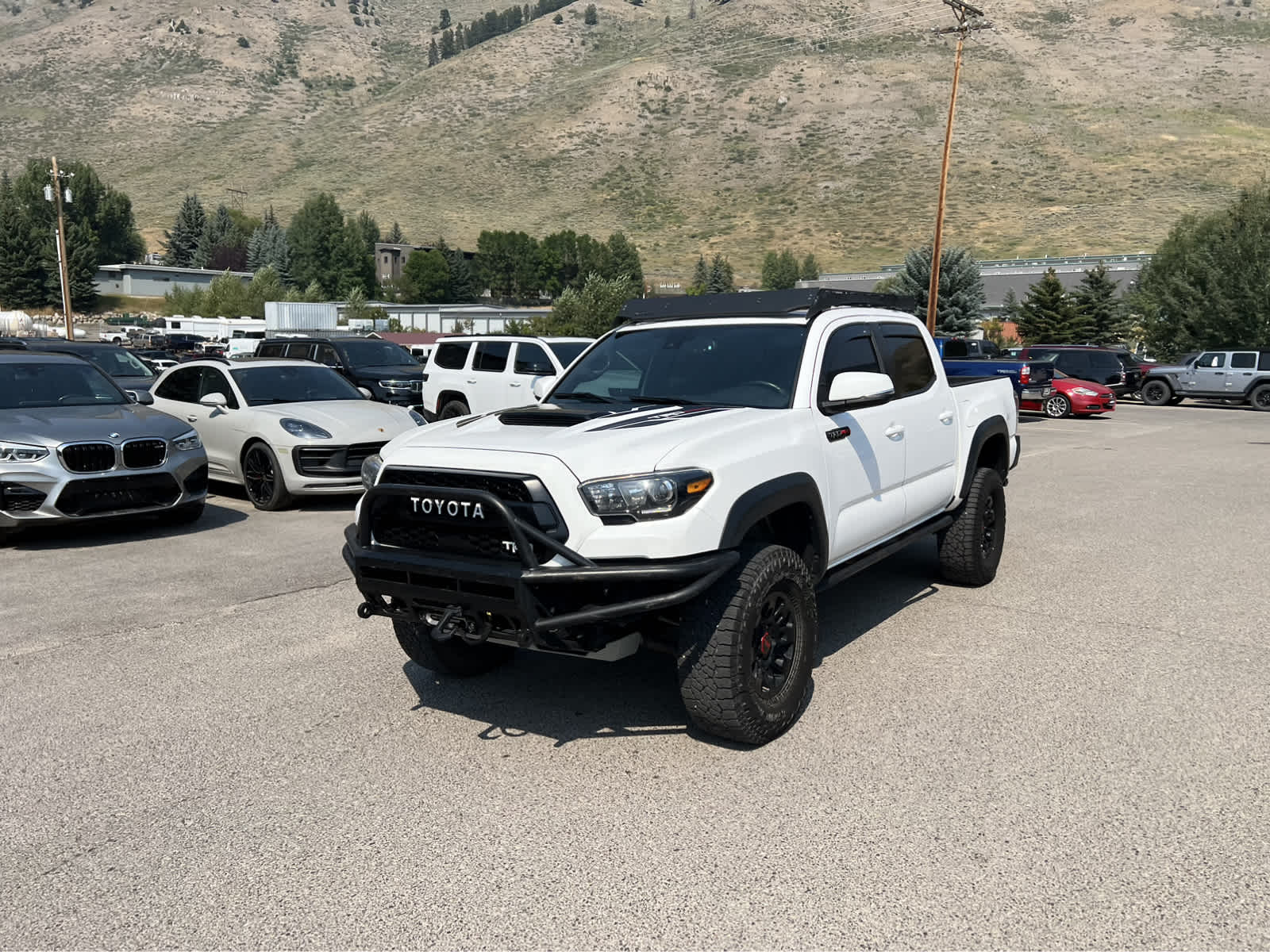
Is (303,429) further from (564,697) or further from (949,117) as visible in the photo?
(949,117)

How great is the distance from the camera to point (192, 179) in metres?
160

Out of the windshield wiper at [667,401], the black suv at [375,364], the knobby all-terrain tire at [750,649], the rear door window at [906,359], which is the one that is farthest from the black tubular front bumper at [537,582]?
the black suv at [375,364]

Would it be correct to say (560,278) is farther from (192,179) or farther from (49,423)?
(49,423)

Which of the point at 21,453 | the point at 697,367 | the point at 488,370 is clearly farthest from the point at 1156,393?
the point at 21,453

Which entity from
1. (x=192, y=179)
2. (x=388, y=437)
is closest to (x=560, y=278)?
(x=192, y=179)

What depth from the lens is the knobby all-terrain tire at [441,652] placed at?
4891 millimetres

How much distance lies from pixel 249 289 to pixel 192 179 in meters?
82.4

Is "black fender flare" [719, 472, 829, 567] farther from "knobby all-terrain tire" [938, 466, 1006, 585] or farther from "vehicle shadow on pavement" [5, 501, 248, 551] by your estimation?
"vehicle shadow on pavement" [5, 501, 248, 551]

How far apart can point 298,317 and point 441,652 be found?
82578 mm

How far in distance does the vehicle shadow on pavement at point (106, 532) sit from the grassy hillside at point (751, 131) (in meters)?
91.6

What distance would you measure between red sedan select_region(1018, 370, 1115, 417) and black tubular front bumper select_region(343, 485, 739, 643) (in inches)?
901

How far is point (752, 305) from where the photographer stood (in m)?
5.52

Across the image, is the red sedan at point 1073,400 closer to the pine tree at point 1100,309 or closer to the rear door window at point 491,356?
the rear door window at point 491,356

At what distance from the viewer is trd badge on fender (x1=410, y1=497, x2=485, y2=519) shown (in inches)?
156
